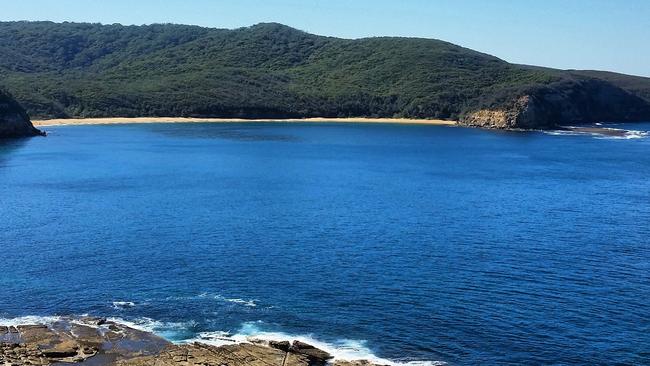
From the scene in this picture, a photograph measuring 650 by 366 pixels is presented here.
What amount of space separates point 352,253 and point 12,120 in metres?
113

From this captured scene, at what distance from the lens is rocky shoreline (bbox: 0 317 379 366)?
3709cm

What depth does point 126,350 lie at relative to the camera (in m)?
39.2

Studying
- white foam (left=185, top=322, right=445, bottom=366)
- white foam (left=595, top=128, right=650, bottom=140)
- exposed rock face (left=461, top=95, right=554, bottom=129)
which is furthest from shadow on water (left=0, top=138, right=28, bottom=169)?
white foam (left=595, top=128, right=650, bottom=140)

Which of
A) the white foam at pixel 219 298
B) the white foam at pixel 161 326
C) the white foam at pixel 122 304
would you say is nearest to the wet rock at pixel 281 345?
the white foam at pixel 161 326

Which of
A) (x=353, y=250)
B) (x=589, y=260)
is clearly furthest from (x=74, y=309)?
(x=589, y=260)

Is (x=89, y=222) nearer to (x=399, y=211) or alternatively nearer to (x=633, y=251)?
(x=399, y=211)

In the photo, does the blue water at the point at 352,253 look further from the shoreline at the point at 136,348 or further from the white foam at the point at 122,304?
the shoreline at the point at 136,348

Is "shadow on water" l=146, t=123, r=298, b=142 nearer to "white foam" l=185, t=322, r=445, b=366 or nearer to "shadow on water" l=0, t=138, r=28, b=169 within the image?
"shadow on water" l=0, t=138, r=28, b=169

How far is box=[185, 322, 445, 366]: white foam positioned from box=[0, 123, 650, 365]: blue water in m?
0.32

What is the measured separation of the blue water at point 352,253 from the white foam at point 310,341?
315 millimetres

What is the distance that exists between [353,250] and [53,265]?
78.7 ft

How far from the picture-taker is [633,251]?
59688 mm

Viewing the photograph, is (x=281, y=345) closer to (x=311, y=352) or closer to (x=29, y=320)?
(x=311, y=352)

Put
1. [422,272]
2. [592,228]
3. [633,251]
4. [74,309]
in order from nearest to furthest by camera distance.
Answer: [74,309] < [422,272] < [633,251] < [592,228]
